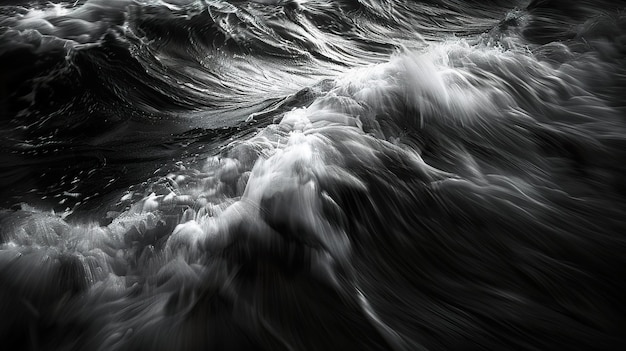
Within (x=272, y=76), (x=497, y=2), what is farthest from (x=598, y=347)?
(x=497, y=2)

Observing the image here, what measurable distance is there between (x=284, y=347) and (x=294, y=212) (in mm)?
688

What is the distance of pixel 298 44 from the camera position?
14.8 feet

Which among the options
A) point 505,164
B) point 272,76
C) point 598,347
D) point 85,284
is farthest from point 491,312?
point 272,76

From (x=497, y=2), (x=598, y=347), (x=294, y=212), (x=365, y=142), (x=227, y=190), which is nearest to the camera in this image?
(x=598, y=347)

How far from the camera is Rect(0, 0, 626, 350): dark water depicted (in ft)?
5.72

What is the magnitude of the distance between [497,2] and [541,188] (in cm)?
428

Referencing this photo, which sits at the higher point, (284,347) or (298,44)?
(298,44)

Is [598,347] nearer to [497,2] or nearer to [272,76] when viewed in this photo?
[272,76]

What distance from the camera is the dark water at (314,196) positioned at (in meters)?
1.74

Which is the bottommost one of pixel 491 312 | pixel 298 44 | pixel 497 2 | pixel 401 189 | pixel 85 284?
pixel 85 284

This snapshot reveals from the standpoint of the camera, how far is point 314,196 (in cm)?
221

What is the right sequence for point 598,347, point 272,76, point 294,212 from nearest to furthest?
point 598,347 < point 294,212 < point 272,76

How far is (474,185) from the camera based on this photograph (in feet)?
7.86

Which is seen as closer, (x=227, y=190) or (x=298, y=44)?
(x=227, y=190)
